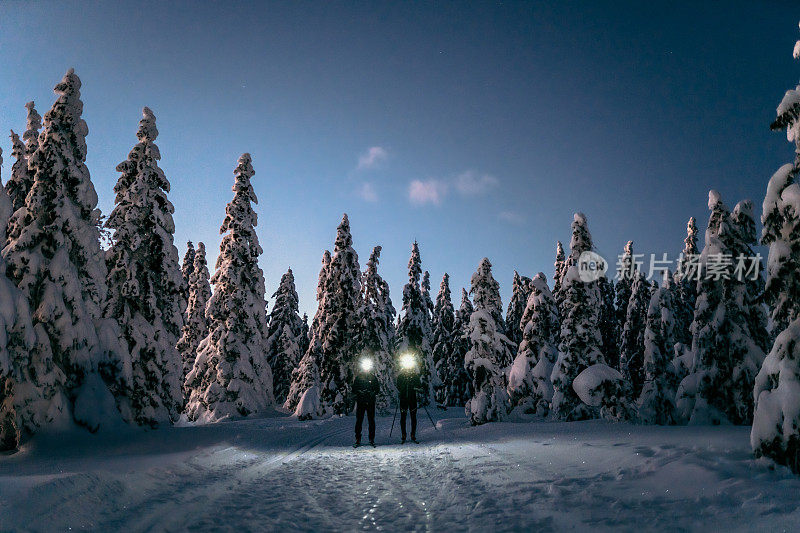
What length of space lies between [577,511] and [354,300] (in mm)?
28980

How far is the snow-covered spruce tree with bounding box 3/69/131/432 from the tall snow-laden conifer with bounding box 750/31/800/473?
14.4m

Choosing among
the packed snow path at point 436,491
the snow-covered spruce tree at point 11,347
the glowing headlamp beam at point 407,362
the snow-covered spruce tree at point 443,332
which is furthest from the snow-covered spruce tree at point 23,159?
the snow-covered spruce tree at point 443,332

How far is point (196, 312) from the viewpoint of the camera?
41688mm

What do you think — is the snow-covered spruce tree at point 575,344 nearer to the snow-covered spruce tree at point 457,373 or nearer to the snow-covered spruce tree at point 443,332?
the snow-covered spruce tree at point 457,373

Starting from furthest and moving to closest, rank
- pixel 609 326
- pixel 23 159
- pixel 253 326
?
1. pixel 609 326
2. pixel 253 326
3. pixel 23 159

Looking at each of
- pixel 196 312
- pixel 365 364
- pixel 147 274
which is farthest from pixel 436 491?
pixel 196 312

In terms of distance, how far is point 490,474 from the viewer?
6926 millimetres

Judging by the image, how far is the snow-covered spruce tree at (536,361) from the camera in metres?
27.5

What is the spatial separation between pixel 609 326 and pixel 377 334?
31137mm

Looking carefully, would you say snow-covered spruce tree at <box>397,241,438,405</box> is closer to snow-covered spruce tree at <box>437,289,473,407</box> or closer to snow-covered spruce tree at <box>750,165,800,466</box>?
snow-covered spruce tree at <box>437,289,473,407</box>

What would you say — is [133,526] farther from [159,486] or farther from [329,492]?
[329,492]

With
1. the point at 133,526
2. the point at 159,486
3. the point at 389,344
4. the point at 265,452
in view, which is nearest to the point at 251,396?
the point at 389,344

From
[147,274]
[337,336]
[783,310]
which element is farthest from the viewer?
[337,336]

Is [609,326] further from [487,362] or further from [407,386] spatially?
[407,386]
